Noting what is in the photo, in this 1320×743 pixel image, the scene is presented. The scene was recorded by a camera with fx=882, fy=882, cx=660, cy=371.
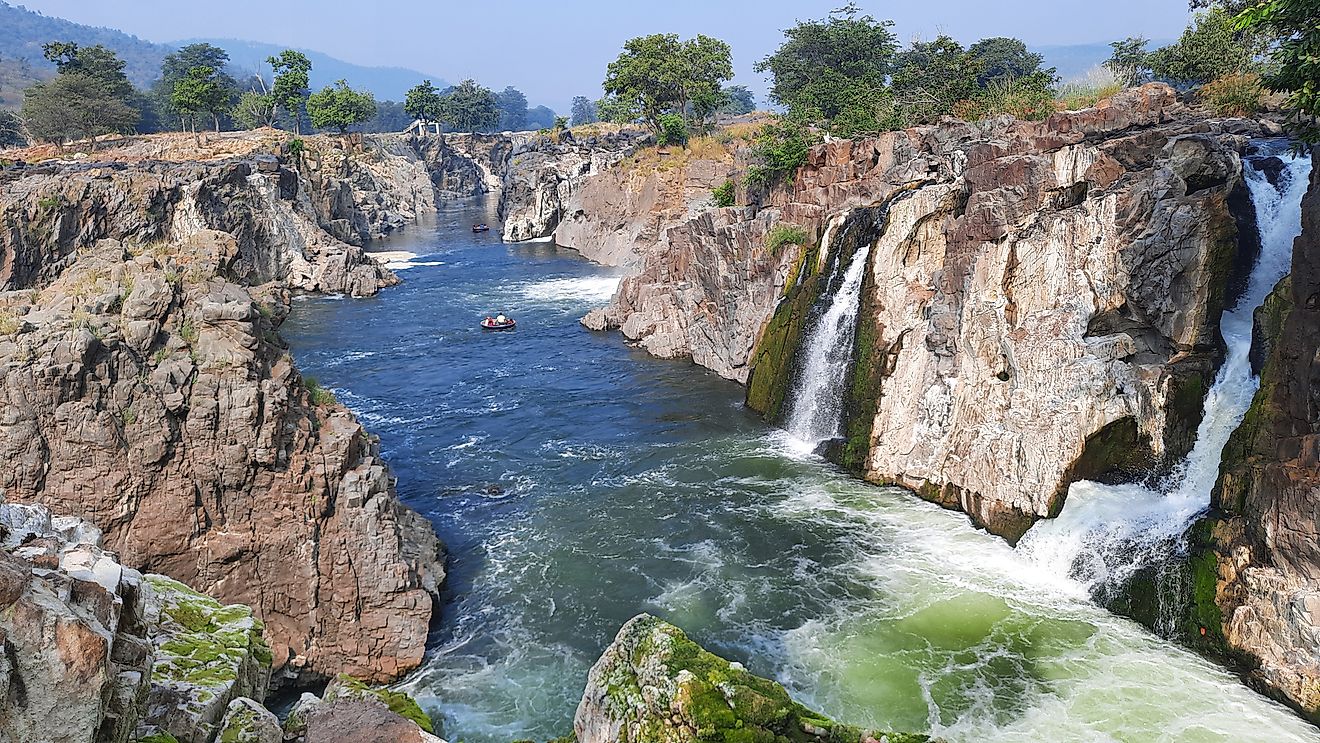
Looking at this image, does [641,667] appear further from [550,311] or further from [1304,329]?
[550,311]

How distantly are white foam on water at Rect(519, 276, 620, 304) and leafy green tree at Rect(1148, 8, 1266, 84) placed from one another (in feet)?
104

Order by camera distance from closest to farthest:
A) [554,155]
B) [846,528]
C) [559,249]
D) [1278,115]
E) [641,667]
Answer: [641,667] < [846,528] < [1278,115] < [559,249] < [554,155]

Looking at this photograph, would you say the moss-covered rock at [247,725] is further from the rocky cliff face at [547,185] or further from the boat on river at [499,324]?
the rocky cliff face at [547,185]

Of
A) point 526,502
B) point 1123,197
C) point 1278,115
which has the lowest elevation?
point 526,502

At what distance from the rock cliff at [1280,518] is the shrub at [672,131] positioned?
57.9m

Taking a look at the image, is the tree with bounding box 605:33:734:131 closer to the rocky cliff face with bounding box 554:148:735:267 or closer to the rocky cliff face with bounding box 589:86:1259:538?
the rocky cliff face with bounding box 554:148:735:267

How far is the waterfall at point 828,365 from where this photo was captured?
3014cm

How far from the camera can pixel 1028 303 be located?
23.8m

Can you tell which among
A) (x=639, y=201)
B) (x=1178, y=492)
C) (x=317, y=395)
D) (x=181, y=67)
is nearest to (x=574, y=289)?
(x=639, y=201)

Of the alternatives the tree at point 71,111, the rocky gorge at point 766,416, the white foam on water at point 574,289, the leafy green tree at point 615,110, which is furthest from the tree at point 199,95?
the rocky gorge at point 766,416

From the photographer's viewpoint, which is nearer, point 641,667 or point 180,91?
point 641,667

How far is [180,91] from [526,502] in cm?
8882

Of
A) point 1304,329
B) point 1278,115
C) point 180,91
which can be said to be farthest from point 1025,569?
point 180,91

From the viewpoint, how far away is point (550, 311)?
53.0 m
